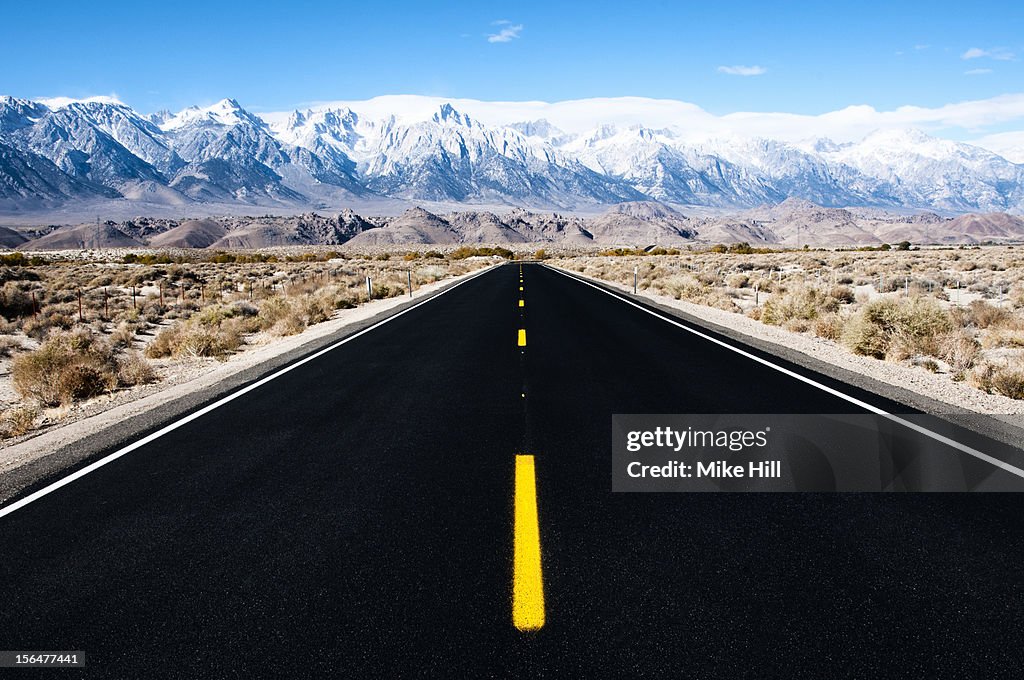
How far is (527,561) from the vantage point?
12.9ft

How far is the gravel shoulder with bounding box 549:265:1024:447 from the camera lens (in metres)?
7.25

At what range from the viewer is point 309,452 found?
20.6 ft

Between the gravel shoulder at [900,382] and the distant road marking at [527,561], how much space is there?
15.9ft

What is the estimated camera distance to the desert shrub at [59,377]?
34.5ft

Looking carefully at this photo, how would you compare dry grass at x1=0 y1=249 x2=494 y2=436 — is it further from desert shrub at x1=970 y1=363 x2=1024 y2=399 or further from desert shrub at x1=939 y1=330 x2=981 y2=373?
desert shrub at x1=939 y1=330 x2=981 y2=373

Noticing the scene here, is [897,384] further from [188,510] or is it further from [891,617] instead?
[188,510]

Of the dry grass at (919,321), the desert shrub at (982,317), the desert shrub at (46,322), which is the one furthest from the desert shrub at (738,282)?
the desert shrub at (46,322)

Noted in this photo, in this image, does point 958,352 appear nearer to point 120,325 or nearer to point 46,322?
point 120,325

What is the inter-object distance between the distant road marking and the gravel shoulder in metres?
4.85

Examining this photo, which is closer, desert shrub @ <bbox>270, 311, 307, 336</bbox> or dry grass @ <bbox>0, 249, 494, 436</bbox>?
dry grass @ <bbox>0, 249, 494, 436</bbox>

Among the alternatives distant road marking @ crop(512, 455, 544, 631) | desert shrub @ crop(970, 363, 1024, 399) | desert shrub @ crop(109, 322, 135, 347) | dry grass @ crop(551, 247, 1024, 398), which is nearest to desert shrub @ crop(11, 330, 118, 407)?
desert shrub @ crop(109, 322, 135, 347)

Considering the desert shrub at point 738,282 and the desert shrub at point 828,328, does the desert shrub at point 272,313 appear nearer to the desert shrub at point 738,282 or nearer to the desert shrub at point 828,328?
the desert shrub at point 828,328

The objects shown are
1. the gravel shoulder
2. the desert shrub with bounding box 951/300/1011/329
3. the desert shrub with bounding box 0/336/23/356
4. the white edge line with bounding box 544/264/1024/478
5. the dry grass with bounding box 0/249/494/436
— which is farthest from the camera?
the desert shrub with bounding box 951/300/1011/329

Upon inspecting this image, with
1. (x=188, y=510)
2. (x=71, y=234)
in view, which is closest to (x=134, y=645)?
(x=188, y=510)
